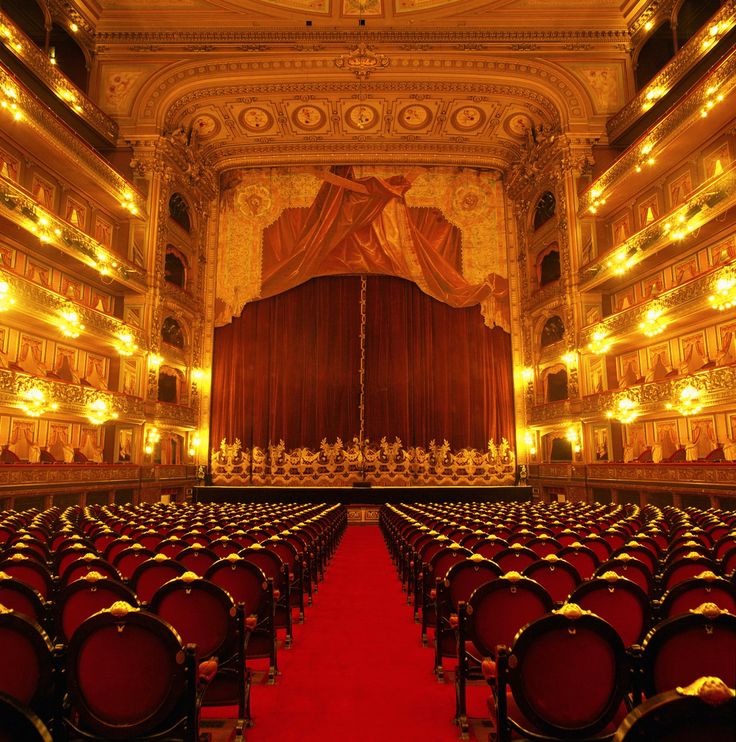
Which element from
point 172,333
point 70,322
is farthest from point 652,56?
point 70,322

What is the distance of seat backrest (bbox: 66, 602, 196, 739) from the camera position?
2504 millimetres

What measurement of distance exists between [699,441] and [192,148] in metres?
21.2

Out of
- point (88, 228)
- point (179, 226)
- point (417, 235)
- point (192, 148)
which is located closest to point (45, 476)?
point (88, 228)

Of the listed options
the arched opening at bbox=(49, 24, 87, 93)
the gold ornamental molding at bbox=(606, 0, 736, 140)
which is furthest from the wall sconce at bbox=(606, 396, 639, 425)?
the arched opening at bbox=(49, 24, 87, 93)

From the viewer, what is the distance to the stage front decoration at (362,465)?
23.6 meters

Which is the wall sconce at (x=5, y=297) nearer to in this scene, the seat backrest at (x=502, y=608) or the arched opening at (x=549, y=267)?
the seat backrest at (x=502, y=608)

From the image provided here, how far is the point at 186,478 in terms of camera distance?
22.1m

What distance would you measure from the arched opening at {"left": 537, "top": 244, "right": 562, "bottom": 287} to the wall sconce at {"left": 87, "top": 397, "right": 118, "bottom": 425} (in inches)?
642

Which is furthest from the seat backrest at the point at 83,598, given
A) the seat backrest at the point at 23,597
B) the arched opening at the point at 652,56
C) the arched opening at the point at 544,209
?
the arched opening at the point at 652,56

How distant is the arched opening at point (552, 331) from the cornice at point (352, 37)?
9961mm

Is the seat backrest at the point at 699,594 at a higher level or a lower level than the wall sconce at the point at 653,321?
Answer: lower

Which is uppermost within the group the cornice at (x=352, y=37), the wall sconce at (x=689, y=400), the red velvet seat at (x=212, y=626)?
the cornice at (x=352, y=37)

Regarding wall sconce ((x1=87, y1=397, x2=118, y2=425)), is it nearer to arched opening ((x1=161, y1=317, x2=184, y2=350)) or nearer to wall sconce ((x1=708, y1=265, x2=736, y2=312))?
arched opening ((x1=161, y1=317, x2=184, y2=350))

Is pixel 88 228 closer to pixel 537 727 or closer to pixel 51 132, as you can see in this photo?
pixel 51 132
